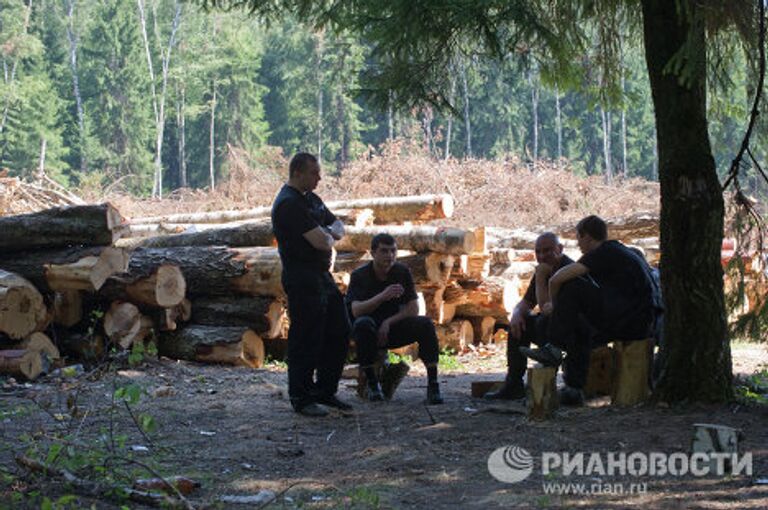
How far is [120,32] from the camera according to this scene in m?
57.3

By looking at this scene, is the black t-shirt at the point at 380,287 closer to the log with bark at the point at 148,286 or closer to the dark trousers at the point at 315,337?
the dark trousers at the point at 315,337

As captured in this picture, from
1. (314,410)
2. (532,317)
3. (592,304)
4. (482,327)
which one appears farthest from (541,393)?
(482,327)

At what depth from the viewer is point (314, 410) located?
25.4 feet

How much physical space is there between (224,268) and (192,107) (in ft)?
153

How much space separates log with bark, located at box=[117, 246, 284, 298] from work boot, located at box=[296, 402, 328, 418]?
11.4ft

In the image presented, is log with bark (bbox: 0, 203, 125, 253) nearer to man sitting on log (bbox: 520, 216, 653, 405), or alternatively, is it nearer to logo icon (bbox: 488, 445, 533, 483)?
man sitting on log (bbox: 520, 216, 653, 405)

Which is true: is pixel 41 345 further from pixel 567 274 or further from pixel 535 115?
pixel 535 115

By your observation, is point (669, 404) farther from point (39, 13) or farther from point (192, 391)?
point (39, 13)

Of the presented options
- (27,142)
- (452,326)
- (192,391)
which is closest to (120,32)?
(27,142)

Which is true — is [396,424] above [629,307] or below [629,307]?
below

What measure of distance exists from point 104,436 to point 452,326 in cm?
771

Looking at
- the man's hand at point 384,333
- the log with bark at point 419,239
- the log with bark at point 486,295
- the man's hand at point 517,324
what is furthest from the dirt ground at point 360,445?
the log with bark at point 486,295

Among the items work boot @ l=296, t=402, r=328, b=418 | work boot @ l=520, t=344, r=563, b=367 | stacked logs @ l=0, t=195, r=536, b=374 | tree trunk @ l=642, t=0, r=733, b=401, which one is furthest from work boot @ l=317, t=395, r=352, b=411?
stacked logs @ l=0, t=195, r=536, b=374

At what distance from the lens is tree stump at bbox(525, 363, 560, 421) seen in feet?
22.8
